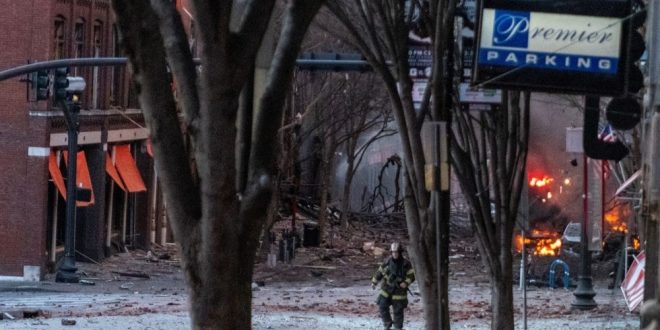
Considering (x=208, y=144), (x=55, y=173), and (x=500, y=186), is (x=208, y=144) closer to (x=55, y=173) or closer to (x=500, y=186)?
(x=500, y=186)

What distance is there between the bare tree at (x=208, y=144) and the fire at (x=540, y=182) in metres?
25.5

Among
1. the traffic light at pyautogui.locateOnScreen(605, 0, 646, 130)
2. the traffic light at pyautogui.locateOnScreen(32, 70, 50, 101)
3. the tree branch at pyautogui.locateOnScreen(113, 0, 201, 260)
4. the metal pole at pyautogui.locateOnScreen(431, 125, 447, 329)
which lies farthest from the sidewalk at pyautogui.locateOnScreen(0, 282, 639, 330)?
the tree branch at pyautogui.locateOnScreen(113, 0, 201, 260)

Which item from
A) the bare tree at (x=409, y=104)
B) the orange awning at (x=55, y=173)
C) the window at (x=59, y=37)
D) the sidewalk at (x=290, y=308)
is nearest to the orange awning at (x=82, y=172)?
the orange awning at (x=55, y=173)

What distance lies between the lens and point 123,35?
7.70 m

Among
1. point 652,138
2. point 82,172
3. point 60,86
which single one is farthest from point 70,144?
point 652,138

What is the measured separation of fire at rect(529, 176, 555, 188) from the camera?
33.0m

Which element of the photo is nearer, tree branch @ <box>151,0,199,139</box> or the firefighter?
tree branch @ <box>151,0,199,139</box>

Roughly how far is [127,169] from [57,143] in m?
6.13

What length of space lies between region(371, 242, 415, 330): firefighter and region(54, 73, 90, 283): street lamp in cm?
1190

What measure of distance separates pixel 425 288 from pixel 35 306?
46.6 feet

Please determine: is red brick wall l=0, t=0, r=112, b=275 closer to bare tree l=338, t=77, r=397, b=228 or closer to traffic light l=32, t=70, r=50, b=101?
traffic light l=32, t=70, r=50, b=101

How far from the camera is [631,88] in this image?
33.0ft

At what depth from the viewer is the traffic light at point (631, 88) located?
988 cm

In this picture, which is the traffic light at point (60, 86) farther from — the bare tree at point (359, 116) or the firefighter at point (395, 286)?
the bare tree at point (359, 116)
